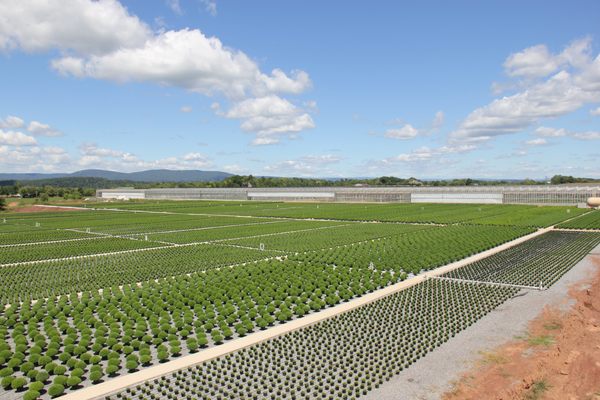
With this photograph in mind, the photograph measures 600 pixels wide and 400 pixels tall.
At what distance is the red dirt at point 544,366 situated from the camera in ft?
58.7

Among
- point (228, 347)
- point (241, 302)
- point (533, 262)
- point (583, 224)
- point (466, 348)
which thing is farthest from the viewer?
point (583, 224)

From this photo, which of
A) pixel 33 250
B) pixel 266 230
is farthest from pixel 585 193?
pixel 33 250

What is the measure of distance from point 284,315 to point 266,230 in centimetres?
4497

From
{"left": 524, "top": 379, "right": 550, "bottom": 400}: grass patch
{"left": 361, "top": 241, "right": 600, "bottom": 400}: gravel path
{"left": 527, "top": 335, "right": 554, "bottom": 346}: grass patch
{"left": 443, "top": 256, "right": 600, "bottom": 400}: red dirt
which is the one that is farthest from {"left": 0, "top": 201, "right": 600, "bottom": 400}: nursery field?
{"left": 524, "top": 379, "right": 550, "bottom": 400}: grass patch

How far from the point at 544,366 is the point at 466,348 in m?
3.64

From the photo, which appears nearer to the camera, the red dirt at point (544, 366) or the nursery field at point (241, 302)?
the red dirt at point (544, 366)

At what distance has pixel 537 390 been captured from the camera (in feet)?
59.2

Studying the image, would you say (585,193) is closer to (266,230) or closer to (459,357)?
(266,230)

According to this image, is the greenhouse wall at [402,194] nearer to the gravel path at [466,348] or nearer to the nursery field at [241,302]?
the nursery field at [241,302]

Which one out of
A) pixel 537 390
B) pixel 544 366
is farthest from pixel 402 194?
pixel 537 390

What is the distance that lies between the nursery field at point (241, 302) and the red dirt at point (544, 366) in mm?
3281

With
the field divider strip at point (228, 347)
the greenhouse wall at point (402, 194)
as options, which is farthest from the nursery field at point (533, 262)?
the greenhouse wall at point (402, 194)

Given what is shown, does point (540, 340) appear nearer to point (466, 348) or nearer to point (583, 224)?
point (466, 348)

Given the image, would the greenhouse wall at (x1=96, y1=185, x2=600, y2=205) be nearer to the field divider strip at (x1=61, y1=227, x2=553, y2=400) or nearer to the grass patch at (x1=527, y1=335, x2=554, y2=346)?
the field divider strip at (x1=61, y1=227, x2=553, y2=400)
